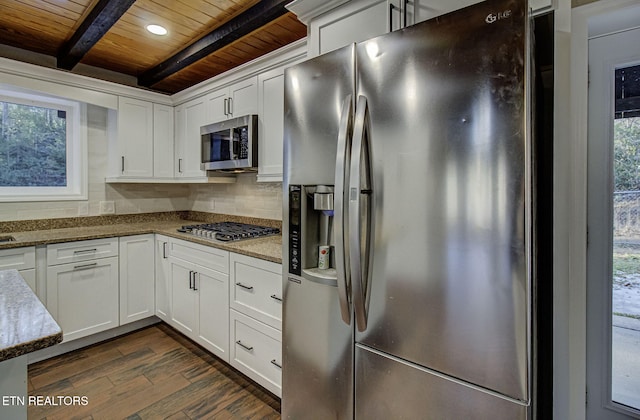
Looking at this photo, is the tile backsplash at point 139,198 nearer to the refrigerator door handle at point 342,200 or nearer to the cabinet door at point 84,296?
the cabinet door at point 84,296

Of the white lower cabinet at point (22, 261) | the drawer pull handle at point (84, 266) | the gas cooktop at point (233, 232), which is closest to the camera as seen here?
the white lower cabinet at point (22, 261)

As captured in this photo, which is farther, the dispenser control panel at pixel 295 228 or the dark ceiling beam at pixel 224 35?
the dark ceiling beam at pixel 224 35

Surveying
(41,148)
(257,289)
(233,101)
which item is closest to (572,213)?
(257,289)

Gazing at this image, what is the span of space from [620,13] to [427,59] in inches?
32.4

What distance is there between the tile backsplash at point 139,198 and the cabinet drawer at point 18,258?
2.10ft

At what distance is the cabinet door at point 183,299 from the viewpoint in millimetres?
2510

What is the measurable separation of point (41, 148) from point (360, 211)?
3153 mm

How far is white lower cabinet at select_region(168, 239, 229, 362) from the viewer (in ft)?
7.29

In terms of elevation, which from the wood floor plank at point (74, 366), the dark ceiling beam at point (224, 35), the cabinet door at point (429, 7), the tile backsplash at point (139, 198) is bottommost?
the wood floor plank at point (74, 366)

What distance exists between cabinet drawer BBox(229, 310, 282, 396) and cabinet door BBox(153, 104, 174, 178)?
5.88ft

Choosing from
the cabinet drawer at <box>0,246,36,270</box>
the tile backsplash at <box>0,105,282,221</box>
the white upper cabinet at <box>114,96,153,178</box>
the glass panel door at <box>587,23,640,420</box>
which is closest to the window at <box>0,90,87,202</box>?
the tile backsplash at <box>0,105,282,221</box>

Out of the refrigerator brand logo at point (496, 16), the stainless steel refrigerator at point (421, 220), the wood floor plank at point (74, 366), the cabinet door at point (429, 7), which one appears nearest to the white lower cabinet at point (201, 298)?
the wood floor plank at point (74, 366)

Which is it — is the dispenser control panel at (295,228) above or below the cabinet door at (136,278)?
above

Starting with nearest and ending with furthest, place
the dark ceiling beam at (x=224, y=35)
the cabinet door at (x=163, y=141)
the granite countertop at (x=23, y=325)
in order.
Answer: the granite countertop at (x=23, y=325), the dark ceiling beam at (x=224, y=35), the cabinet door at (x=163, y=141)
